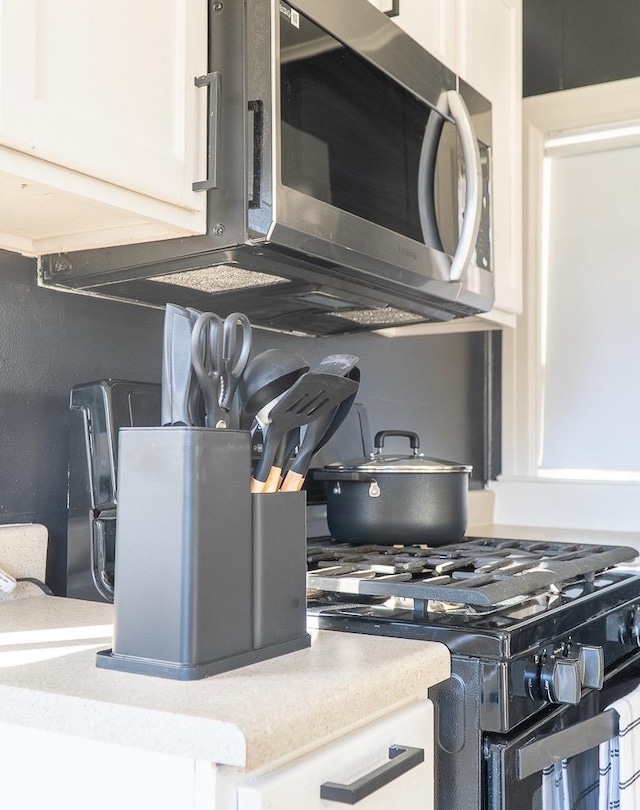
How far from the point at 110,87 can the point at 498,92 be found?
3.74 ft

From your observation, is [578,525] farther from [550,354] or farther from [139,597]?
[139,597]

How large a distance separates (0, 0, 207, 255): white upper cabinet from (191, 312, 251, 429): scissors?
263 millimetres

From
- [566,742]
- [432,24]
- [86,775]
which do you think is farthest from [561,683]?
[432,24]

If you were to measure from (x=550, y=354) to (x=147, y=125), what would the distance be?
1.95 m

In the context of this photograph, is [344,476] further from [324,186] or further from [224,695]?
[224,695]

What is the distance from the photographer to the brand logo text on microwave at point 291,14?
1198 mm

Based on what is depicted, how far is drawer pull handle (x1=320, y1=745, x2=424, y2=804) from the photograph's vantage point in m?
0.76

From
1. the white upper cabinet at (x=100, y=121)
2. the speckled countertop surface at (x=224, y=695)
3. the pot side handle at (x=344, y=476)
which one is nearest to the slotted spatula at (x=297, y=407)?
the speckled countertop surface at (x=224, y=695)

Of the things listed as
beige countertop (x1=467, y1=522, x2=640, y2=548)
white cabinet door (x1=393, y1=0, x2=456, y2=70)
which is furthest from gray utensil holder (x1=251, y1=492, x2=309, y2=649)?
beige countertop (x1=467, y1=522, x2=640, y2=548)

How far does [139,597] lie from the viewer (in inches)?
33.5

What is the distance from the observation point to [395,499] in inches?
60.4

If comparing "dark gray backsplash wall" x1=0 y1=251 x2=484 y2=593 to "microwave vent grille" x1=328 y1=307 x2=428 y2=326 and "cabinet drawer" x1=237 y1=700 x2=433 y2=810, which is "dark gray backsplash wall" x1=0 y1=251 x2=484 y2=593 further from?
"cabinet drawer" x1=237 y1=700 x2=433 y2=810

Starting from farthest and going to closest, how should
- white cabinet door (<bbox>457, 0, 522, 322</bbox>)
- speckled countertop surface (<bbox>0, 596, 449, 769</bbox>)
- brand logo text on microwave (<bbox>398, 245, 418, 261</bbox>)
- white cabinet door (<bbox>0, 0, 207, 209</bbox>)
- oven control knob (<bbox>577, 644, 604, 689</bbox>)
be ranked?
white cabinet door (<bbox>457, 0, 522, 322</bbox>), brand logo text on microwave (<bbox>398, 245, 418, 261</bbox>), oven control knob (<bbox>577, 644, 604, 689</bbox>), white cabinet door (<bbox>0, 0, 207, 209</bbox>), speckled countertop surface (<bbox>0, 596, 449, 769</bbox>)

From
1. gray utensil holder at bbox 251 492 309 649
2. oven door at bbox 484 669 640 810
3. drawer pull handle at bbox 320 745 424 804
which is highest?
gray utensil holder at bbox 251 492 309 649
